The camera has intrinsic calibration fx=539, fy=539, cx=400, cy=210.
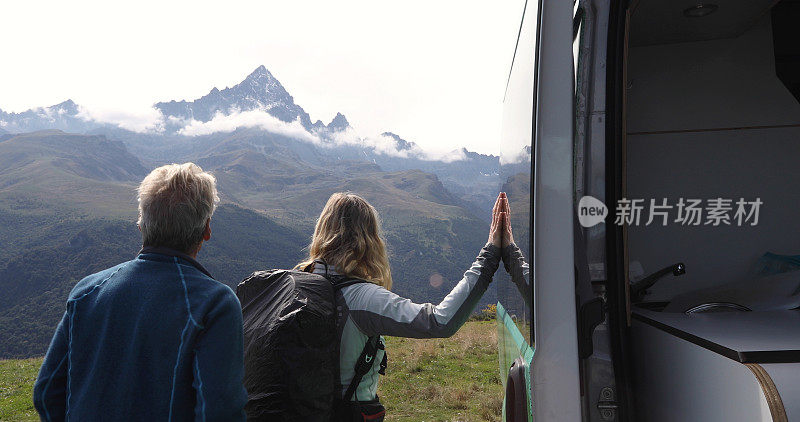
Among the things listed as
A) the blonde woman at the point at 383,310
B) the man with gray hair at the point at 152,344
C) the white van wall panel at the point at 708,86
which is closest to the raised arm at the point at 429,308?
the blonde woman at the point at 383,310

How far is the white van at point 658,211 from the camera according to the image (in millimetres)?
1476

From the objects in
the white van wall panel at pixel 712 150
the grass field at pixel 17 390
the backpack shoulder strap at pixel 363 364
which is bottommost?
the grass field at pixel 17 390

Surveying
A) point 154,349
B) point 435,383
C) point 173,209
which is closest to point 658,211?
point 173,209

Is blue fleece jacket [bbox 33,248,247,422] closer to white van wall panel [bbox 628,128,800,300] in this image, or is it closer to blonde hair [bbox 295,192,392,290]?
blonde hair [bbox 295,192,392,290]

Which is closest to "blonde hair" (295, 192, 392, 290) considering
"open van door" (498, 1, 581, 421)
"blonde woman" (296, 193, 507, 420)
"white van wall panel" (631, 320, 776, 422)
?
"blonde woman" (296, 193, 507, 420)

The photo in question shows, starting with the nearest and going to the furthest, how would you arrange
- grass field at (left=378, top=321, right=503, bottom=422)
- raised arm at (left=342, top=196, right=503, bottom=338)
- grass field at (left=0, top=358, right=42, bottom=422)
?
raised arm at (left=342, top=196, right=503, bottom=338), grass field at (left=378, top=321, right=503, bottom=422), grass field at (left=0, top=358, right=42, bottom=422)

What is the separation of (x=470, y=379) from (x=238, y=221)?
473ft

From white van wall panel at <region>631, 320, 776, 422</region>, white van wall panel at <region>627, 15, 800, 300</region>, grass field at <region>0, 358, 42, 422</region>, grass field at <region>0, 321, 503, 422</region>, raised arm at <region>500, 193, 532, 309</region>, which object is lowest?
grass field at <region>0, 358, 42, 422</region>

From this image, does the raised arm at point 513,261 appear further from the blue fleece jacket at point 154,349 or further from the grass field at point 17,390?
the grass field at point 17,390

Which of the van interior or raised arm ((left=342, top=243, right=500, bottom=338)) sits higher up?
the van interior

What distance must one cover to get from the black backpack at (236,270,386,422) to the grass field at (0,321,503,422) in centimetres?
494

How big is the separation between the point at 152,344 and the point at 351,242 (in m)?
0.98

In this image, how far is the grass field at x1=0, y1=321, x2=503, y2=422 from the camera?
890 cm

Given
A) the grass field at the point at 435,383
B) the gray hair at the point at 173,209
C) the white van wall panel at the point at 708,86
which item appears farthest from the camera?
the grass field at the point at 435,383
